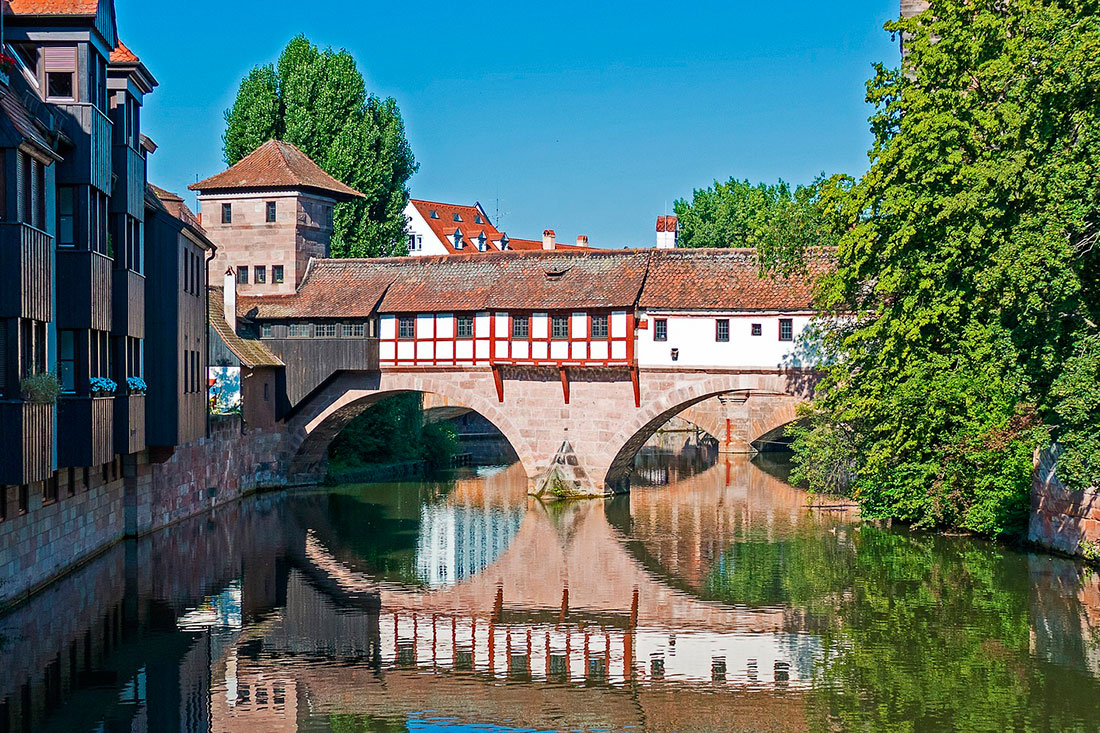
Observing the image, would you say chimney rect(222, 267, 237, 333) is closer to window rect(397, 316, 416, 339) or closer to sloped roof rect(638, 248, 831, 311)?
window rect(397, 316, 416, 339)

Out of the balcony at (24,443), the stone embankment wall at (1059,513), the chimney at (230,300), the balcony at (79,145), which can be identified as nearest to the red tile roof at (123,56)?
the balcony at (79,145)

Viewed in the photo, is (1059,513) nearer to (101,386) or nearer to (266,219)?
(101,386)

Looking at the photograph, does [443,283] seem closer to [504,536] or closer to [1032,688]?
[504,536]

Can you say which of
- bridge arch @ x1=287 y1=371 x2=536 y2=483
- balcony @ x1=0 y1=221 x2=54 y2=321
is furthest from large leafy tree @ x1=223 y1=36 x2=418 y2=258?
balcony @ x1=0 y1=221 x2=54 y2=321

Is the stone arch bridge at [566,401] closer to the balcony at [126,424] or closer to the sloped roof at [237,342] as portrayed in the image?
the sloped roof at [237,342]

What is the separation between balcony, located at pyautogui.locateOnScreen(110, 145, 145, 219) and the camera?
24.5 m

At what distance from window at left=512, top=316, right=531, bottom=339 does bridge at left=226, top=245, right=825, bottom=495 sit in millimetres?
37

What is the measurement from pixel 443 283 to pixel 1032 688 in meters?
24.9

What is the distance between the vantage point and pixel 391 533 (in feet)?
100

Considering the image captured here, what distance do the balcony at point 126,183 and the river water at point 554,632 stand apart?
6.85 m

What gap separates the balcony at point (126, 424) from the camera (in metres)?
23.9

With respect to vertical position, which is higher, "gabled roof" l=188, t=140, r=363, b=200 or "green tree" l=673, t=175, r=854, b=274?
"gabled roof" l=188, t=140, r=363, b=200

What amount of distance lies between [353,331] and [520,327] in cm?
523

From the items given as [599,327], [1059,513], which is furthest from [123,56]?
[1059,513]
